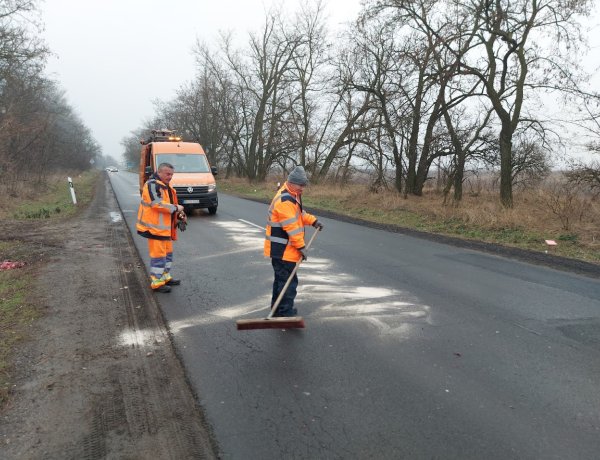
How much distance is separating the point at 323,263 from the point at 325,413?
4825 mm

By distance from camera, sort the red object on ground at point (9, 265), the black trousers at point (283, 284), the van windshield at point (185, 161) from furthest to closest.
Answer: the van windshield at point (185, 161)
the red object on ground at point (9, 265)
the black trousers at point (283, 284)

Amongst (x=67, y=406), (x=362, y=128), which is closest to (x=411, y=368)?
(x=67, y=406)

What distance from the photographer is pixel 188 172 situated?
15.0 m

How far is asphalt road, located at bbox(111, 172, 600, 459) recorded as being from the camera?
9.10 ft

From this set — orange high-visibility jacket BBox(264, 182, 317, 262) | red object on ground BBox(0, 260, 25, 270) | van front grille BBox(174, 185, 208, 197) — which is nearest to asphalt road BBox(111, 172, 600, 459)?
orange high-visibility jacket BBox(264, 182, 317, 262)

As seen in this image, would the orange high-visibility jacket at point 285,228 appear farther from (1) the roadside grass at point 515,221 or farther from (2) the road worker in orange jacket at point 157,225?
(1) the roadside grass at point 515,221

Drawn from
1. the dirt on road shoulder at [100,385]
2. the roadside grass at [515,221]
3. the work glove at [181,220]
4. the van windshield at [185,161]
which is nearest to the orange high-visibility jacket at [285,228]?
the dirt on road shoulder at [100,385]

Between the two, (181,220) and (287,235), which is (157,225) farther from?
(287,235)

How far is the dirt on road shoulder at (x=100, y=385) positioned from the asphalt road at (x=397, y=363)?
0.23 meters

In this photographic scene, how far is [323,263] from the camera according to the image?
25.6ft

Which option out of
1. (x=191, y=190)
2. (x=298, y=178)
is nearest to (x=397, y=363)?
(x=298, y=178)

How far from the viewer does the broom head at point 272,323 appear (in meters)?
4.45

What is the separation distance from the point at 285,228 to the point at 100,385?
7.49 feet

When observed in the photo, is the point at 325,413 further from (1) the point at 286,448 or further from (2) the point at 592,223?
(2) the point at 592,223
